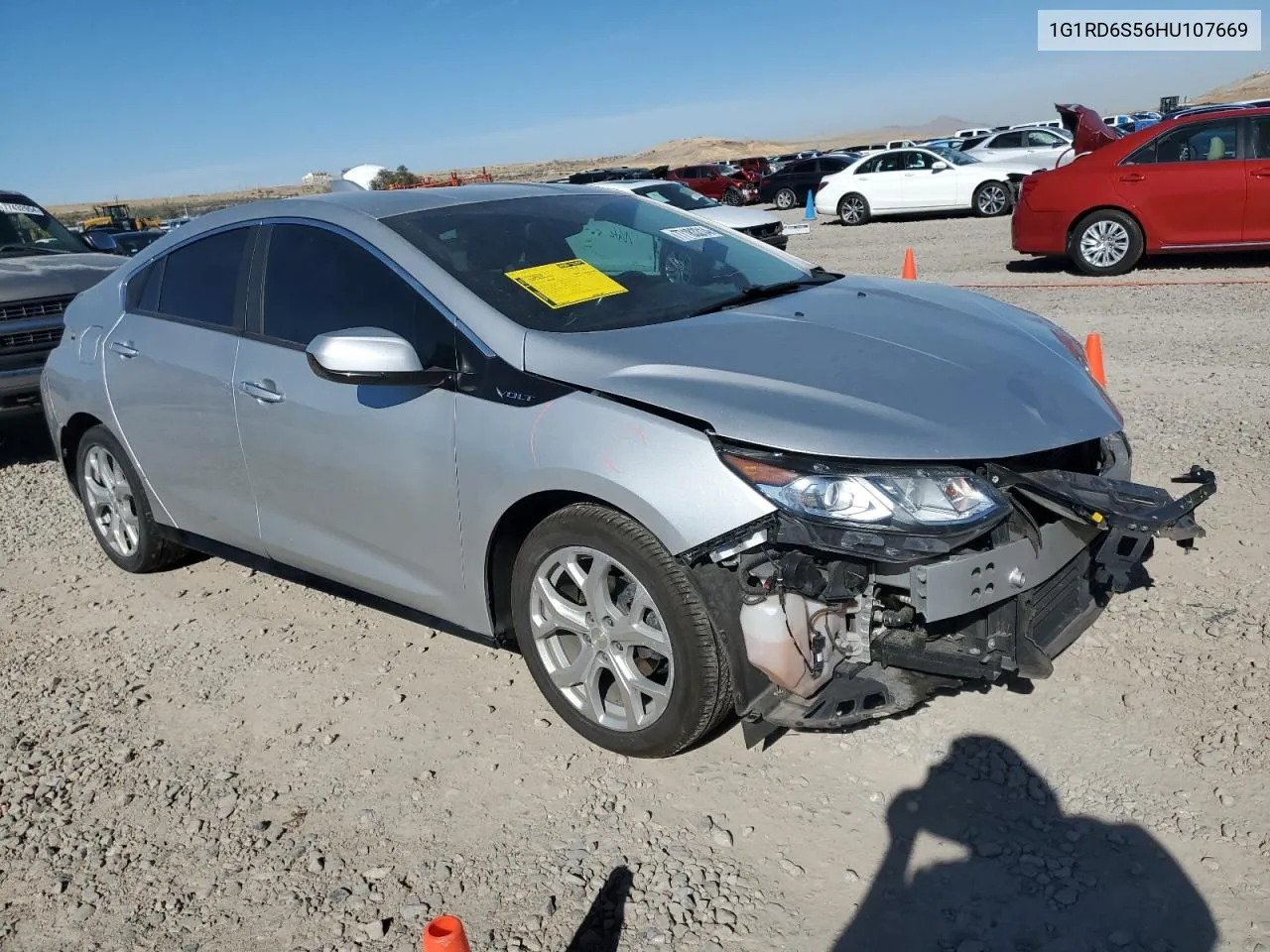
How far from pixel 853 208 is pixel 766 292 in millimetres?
19293

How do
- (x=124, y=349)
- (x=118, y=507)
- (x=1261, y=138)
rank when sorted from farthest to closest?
(x=1261, y=138) → (x=118, y=507) → (x=124, y=349)

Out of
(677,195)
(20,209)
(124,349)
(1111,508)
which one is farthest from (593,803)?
(677,195)

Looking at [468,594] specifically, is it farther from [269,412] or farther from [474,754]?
[269,412]

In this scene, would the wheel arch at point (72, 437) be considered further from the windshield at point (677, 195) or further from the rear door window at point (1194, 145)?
the windshield at point (677, 195)

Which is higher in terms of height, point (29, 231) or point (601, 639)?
point (29, 231)

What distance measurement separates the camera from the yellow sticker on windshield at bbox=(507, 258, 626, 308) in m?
3.56

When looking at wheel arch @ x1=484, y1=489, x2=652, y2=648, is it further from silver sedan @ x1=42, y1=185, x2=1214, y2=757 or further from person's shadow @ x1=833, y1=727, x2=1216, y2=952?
person's shadow @ x1=833, y1=727, x2=1216, y2=952

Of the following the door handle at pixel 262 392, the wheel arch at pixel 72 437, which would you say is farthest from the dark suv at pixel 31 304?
the door handle at pixel 262 392

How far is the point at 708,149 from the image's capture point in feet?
405

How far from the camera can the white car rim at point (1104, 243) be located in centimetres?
1155

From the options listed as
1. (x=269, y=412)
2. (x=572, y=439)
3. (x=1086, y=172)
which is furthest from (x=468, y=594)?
(x=1086, y=172)

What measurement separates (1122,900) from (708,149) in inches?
5002

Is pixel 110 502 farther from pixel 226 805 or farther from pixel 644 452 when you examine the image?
pixel 644 452

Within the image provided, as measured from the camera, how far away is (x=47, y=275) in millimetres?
7762
